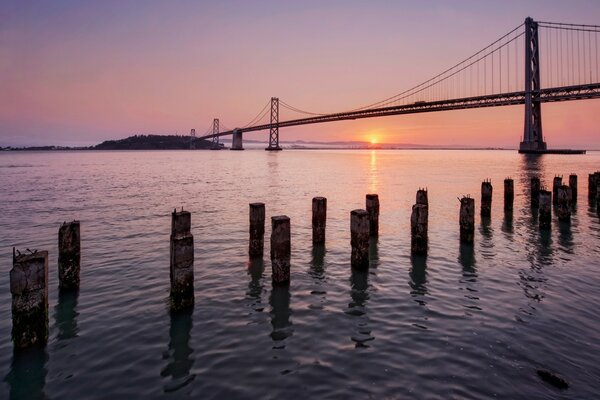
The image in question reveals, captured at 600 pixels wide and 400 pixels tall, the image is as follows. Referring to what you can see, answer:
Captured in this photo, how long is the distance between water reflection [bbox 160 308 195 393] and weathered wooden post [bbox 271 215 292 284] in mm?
1896

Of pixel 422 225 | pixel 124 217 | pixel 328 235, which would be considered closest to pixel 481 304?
pixel 422 225

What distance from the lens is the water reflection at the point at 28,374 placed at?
176 inches

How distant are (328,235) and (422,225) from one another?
3.74 m

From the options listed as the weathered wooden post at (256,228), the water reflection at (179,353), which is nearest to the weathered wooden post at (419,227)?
the weathered wooden post at (256,228)

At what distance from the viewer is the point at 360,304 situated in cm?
700

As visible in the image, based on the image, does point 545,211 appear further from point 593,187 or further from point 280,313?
point 280,313

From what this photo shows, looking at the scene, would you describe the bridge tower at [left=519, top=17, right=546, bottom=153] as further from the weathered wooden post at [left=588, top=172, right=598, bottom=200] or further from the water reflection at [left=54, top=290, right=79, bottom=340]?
the water reflection at [left=54, top=290, right=79, bottom=340]

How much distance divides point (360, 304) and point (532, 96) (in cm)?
8648

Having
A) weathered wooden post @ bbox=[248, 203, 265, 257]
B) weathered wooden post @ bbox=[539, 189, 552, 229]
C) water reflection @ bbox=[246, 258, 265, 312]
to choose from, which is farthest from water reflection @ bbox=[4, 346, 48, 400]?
weathered wooden post @ bbox=[539, 189, 552, 229]

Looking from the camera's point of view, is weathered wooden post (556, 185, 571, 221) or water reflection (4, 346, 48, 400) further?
weathered wooden post (556, 185, 571, 221)

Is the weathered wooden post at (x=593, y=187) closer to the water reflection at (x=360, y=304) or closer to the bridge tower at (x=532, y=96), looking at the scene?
the water reflection at (x=360, y=304)

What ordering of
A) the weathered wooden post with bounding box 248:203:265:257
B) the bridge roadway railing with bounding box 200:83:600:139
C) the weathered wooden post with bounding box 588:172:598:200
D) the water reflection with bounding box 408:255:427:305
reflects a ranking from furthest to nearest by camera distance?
the bridge roadway railing with bounding box 200:83:600:139
the weathered wooden post with bounding box 588:172:598:200
the weathered wooden post with bounding box 248:203:265:257
the water reflection with bounding box 408:255:427:305

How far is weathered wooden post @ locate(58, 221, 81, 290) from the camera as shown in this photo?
24.5 feet

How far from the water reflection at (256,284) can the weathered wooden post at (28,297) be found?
3206 mm
